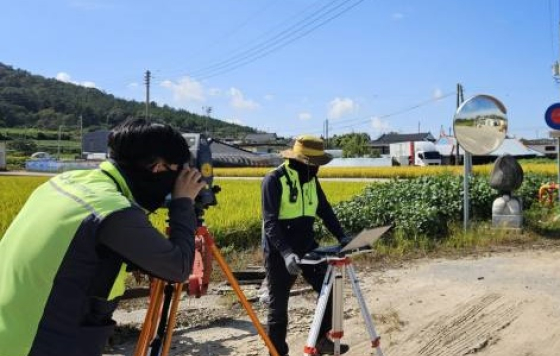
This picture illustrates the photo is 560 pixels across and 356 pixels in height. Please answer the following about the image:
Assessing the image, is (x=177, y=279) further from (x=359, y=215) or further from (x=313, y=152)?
(x=359, y=215)

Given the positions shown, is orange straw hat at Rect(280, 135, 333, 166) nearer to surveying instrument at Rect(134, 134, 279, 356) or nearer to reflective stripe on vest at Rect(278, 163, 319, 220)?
reflective stripe on vest at Rect(278, 163, 319, 220)

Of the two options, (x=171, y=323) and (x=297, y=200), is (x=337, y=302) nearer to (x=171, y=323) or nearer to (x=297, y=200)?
(x=297, y=200)

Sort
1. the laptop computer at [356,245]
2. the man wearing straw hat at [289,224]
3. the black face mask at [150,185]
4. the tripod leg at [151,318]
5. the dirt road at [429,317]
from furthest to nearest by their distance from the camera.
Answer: the dirt road at [429,317], the man wearing straw hat at [289,224], the laptop computer at [356,245], the tripod leg at [151,318], the black face mask at [150,185]

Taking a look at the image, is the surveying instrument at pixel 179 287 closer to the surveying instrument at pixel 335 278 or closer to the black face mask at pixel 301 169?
the surveying instrument at pixel 335 278

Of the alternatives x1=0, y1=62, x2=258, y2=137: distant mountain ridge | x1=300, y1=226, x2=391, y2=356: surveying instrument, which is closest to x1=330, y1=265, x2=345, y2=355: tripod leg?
x1=300, y1=226, x2=391, y2=356: surveying instrument

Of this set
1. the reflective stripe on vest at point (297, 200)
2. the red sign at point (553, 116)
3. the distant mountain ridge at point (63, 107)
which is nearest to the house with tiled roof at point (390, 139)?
the distant mountain ridge at point (63, 107)

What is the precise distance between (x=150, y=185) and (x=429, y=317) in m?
4.14

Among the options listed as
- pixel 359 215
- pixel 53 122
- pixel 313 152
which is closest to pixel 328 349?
pixel 313 152

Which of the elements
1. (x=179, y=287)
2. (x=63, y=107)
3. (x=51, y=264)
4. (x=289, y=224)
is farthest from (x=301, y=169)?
(x=63, y=107)

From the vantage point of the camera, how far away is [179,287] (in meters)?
2.66

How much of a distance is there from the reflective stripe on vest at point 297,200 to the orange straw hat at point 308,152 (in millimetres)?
105

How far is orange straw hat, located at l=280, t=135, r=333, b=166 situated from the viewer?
403 cm

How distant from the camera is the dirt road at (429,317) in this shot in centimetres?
470

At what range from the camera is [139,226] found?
69.4 inches
